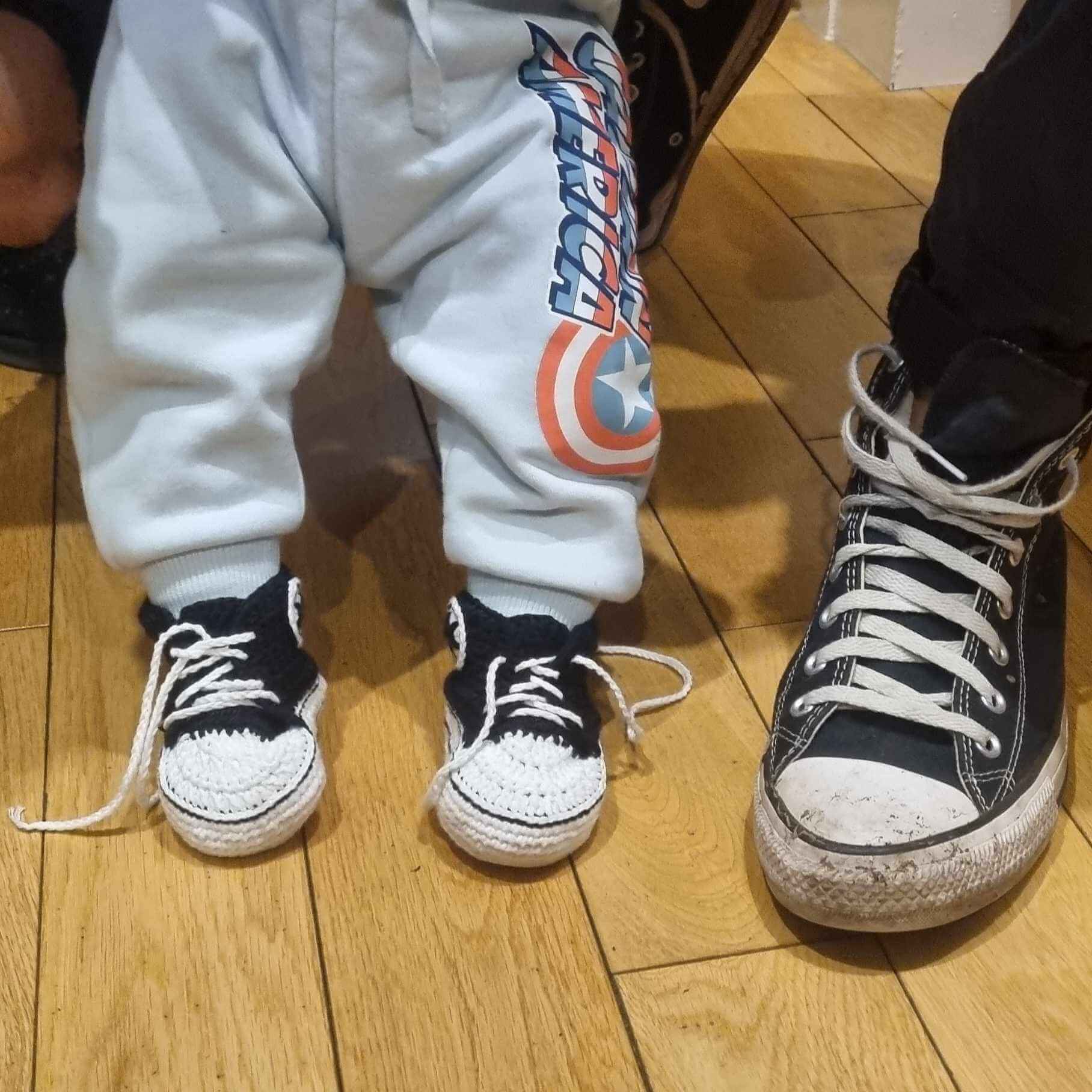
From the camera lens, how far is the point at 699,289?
3.33 feet

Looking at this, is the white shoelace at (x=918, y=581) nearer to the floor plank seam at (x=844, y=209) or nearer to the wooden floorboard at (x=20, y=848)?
the wooden floorboard at (x=20, y=848)

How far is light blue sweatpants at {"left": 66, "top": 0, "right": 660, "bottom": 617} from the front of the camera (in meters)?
0.52

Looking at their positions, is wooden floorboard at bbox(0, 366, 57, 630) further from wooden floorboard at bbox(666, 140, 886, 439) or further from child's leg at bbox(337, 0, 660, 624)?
wooden floorboard at bbox(666, 140, 886, 439)

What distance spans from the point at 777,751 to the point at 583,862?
0.35 feet

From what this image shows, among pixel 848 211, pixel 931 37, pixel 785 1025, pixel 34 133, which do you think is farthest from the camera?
pixel 931 37

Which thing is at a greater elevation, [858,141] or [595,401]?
[595,401]

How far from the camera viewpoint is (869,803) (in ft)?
1.68

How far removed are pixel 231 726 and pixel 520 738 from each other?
0.14m

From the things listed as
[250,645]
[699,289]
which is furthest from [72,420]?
[699,289]

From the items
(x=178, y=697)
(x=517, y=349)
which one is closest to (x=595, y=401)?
(x=517, y=349)

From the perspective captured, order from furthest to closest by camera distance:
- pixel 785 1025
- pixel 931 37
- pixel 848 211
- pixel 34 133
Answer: pixel 931 37 < pixel 848 211 < pixel 34 133 < pixel 785 1025

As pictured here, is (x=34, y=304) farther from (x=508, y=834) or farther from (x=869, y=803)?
(x=869, y=803)

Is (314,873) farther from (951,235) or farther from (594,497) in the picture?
(951,235)

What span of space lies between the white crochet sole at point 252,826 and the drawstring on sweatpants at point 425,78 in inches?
12.0
